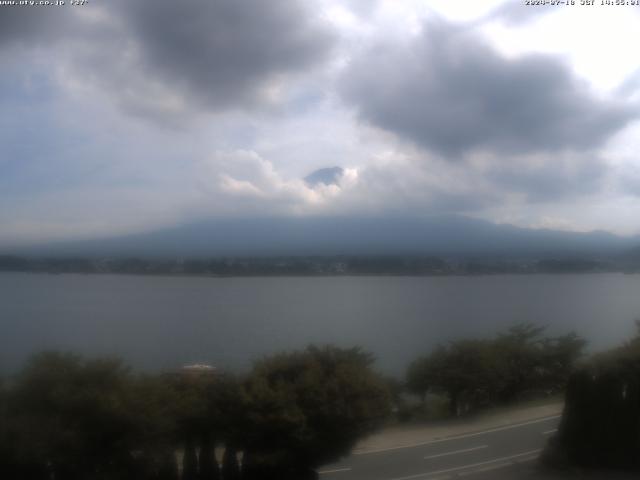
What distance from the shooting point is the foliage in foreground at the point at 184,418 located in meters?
6.73

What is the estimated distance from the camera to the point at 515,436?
924cm

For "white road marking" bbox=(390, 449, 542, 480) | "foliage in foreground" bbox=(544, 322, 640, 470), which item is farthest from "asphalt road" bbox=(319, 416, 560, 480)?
"foliage in foreground" bbox=(544, 322, 640, 470)

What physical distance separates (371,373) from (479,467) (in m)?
2.05

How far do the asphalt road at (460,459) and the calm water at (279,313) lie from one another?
1790 millimetres

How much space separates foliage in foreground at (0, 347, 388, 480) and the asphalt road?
549 millimetres

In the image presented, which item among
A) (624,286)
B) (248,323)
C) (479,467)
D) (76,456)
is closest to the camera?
(76,456)

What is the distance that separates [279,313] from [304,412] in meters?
7.52

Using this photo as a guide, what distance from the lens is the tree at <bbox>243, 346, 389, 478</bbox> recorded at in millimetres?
7852

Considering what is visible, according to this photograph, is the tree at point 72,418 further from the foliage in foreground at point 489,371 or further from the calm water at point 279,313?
the foliage in foreground at point 489,371

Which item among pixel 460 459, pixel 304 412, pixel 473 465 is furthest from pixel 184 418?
pixel 473 465

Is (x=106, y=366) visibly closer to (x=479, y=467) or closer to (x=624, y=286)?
(x=479, y=467)

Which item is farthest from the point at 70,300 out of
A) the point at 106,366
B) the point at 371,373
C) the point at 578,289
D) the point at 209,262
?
the point at 578,289

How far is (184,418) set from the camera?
25.6ft

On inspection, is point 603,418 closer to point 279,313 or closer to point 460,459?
point 460,459
